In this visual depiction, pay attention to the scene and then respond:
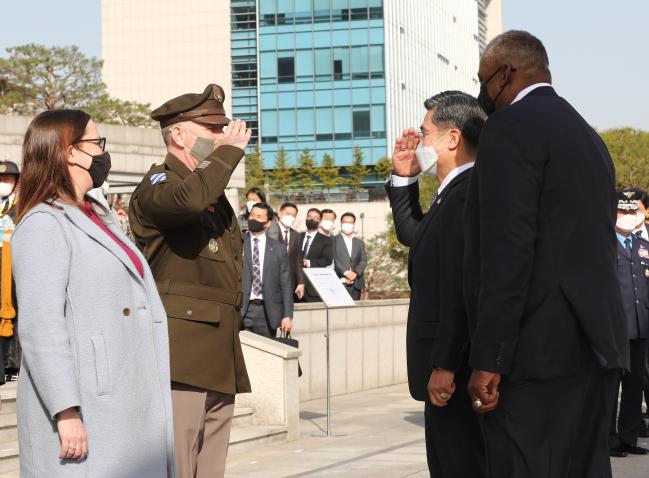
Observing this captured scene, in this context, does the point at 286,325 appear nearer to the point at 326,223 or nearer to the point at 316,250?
the point at 316,250

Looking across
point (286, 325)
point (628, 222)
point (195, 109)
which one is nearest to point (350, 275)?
point (286, 325)

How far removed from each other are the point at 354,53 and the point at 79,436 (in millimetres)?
78799

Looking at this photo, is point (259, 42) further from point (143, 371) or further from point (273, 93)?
point (143, 371)

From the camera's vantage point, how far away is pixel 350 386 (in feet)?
52.8

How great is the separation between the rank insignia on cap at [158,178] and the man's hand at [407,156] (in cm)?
109

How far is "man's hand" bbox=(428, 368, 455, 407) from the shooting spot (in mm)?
4895

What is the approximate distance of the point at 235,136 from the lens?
18.5 ft

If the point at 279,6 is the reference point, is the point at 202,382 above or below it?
below

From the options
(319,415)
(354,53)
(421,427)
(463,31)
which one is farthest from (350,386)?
(463,31)

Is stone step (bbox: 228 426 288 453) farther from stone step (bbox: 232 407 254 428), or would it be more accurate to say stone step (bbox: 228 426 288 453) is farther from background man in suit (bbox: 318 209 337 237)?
background man in suit (bbox: 318 209 337 237)

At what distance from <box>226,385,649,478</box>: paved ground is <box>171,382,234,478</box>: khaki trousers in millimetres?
3526

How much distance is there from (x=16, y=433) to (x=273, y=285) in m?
3.82

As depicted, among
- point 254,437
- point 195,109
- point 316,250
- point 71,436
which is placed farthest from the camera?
point 316,250

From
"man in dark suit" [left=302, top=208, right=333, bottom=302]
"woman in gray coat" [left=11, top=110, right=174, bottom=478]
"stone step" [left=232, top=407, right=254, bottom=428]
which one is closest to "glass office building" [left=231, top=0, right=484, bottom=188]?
"man in dark suit" [left=302, top=208, right=333, bottom=302]
